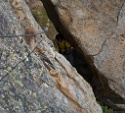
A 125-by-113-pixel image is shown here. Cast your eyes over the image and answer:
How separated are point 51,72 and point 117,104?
15.2 feet

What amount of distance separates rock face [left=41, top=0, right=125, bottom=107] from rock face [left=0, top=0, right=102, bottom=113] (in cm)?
245

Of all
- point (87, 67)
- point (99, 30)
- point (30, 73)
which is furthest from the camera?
point (87, 67)

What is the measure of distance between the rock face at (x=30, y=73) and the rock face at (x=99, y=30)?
2451mm

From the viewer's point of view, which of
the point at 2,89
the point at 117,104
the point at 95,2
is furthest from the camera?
the point at 117,104

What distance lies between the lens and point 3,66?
612 cm

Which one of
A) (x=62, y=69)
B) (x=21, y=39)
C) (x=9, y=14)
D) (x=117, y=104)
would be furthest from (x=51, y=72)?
(x=117, y=104)

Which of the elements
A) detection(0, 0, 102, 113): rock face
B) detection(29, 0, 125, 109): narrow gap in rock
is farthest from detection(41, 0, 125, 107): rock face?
detection(0, 0, 102, 113): rock face

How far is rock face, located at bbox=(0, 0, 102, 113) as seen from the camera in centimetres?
618

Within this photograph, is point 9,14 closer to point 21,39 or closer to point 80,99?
point 21,39

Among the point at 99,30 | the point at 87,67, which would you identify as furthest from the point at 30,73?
the point at 87,67

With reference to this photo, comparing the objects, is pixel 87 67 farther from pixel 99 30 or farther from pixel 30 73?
pixel 30 73

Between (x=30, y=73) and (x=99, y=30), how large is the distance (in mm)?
4331

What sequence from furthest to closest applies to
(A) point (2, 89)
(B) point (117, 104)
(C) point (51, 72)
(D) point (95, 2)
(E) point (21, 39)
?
(B) point (117, 104) → (D) point (95, 2) → (C) point (51, 72) → (E) point (21, 39) → (A) point (2, 89)

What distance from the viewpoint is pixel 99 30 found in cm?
1036
